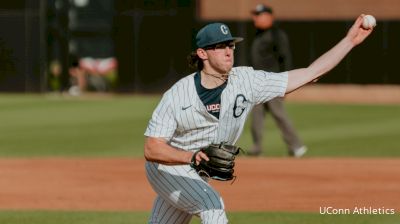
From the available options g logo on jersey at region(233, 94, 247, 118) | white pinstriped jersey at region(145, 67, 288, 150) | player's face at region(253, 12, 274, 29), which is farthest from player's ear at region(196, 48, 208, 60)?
player's face at region(253, 12, 274, 29)

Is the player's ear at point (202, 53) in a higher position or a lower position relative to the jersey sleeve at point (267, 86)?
higher

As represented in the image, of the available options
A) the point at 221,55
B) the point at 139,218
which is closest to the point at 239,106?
the point at 221,55

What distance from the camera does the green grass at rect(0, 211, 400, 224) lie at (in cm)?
1070

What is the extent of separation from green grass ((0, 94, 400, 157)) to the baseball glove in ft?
30.8

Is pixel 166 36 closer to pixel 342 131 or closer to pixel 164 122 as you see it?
pixel 342 131

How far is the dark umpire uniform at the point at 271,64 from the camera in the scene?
16.0m

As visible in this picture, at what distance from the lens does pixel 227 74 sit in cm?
772

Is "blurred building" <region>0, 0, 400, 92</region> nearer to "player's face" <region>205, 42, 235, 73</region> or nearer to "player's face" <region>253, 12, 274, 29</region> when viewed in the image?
"player's face" <region>253, 12, 274, 29</region>

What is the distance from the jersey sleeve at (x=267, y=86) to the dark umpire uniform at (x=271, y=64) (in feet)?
25.8

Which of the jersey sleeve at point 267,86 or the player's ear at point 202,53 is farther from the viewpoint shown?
the jersey sleeve at point 267,86

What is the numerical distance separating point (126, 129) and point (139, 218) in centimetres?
1057

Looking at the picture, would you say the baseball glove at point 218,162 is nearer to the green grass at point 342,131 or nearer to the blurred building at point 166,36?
the green grass at point 342,131

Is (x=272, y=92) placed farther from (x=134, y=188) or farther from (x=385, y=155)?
A: (x=385, y=155)

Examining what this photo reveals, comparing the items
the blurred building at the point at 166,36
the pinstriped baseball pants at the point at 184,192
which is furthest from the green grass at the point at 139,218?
the blurred building at the point at 166,36
